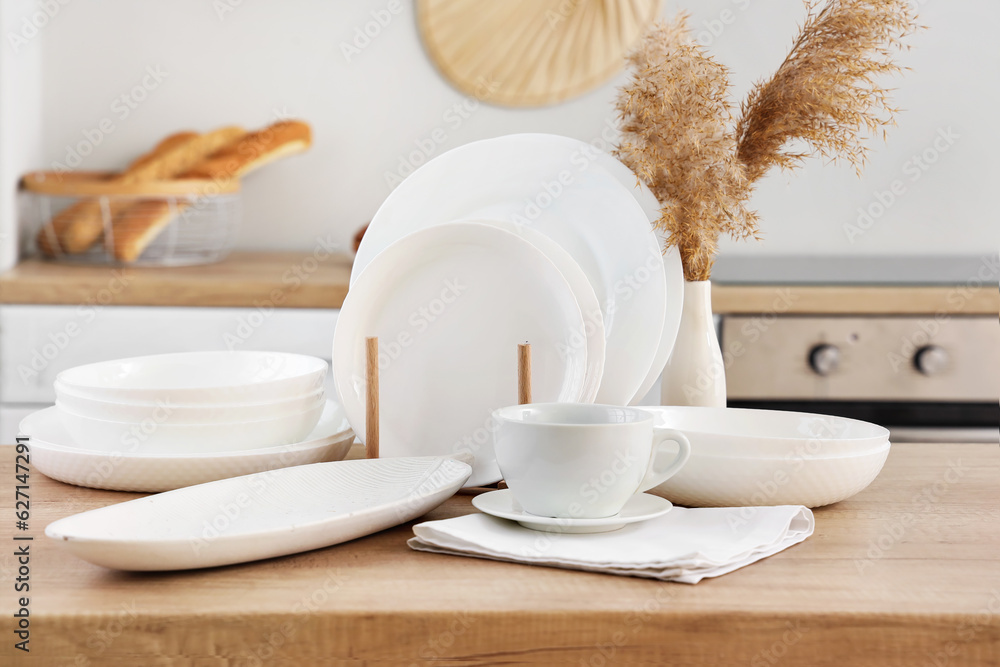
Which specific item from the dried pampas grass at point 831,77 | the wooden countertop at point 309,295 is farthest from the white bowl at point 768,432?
the wooden countertop at point 309,295

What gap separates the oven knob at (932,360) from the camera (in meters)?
1.77

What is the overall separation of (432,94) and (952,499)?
6.05 feet

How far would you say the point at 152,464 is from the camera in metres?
0.71

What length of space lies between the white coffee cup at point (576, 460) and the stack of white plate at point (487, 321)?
0.56 feet

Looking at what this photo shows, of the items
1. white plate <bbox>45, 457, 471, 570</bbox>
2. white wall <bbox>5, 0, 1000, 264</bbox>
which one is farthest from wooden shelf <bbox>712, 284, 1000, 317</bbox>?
white plate <bbox>45, 457, 471, 570</bbox>

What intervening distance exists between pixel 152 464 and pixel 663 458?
1.37 ft

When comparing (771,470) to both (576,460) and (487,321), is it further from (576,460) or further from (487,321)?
(487,321)

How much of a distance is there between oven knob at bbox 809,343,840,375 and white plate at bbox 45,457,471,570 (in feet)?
4.20

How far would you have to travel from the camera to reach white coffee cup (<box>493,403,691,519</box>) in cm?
58

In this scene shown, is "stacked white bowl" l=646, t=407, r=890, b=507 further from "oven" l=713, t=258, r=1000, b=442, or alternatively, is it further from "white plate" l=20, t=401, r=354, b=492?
"oven" l=713, t=258, r=1000, b=442

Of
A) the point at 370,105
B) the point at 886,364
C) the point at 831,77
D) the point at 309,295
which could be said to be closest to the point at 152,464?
the point at 831,77

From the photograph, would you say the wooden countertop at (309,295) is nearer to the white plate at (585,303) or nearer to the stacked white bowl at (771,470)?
the white plate at (585,303)

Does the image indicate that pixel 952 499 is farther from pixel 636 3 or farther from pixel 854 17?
pixel 636 3

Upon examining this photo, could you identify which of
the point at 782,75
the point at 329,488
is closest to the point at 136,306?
the point at 329,488
